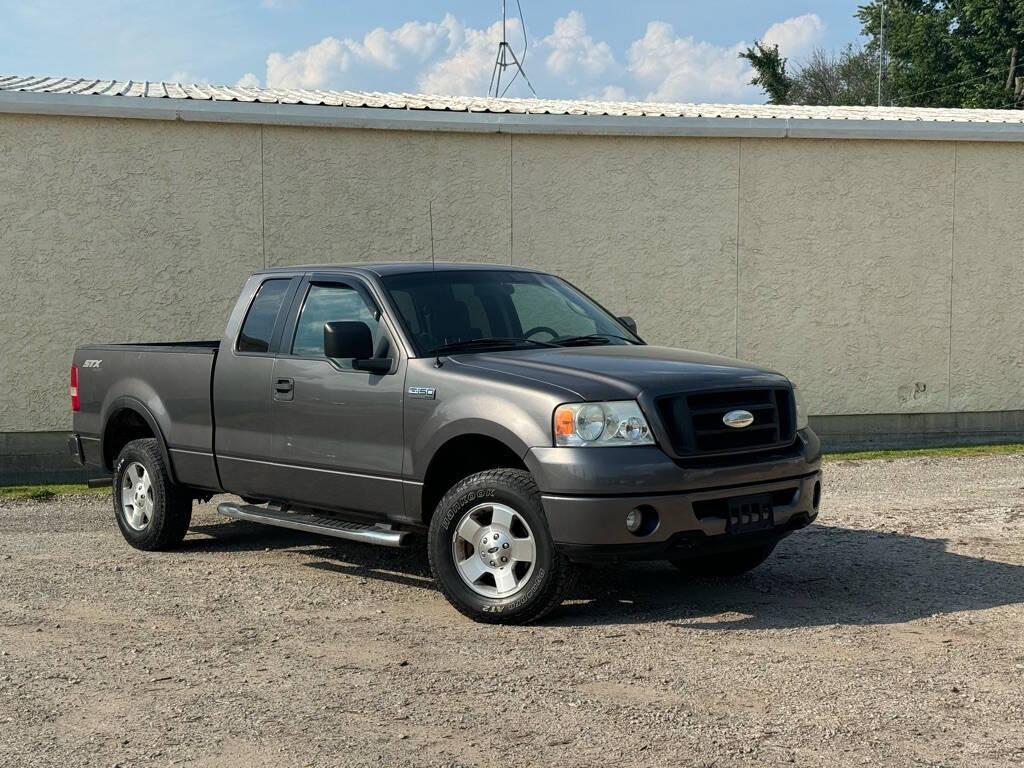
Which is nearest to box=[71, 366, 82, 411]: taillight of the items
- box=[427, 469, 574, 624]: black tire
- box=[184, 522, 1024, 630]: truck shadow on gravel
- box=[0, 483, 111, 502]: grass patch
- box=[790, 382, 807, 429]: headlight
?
box=[184, 522, 1024, 630]: truck shadow on gravel

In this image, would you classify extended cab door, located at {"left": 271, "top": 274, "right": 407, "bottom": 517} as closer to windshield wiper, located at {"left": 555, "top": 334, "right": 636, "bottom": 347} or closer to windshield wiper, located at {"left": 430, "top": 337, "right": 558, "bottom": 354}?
windshield wiper, located at {"left": 430, "top": 337, "right": 558, "bottom": 354}

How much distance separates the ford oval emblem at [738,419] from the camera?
21.4ft

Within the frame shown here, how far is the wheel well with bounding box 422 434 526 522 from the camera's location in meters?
6.79

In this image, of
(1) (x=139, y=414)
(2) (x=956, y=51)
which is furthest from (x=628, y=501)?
(2) (x=956, y=51)

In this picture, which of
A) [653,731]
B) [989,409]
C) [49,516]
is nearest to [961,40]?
[989,409]

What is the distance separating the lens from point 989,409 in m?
14.4

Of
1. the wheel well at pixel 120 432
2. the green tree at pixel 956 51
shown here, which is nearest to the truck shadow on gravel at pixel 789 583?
the wheel well at pixel 120 432

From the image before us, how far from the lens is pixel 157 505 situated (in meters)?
8.70

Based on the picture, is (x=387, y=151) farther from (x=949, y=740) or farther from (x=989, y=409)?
(x=949, y=740)

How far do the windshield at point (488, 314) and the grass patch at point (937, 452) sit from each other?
6.06 meters

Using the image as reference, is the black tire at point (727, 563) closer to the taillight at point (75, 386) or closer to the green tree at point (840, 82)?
the taillight at point (75, 386)

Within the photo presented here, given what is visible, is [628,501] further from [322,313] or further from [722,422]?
[322,313]

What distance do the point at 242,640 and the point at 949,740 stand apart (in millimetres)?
3410

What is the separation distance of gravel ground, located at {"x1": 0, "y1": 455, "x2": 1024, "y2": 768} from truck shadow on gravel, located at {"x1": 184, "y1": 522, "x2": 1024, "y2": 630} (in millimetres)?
27
